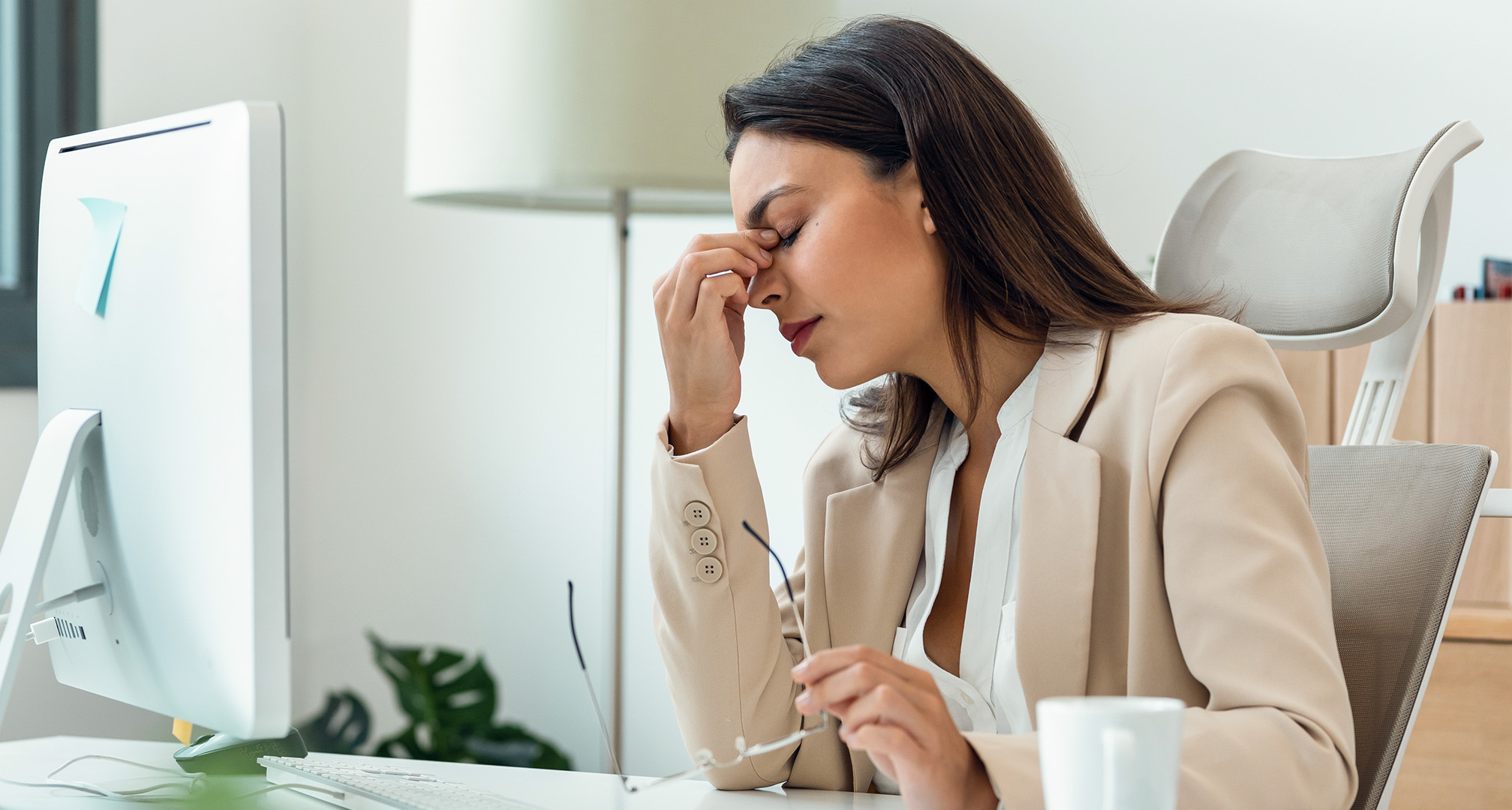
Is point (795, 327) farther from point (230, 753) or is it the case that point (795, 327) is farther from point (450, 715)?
point (450, 715)

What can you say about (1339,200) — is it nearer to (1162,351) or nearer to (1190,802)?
(1162,351)

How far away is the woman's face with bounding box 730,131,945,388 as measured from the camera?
108 centimetres

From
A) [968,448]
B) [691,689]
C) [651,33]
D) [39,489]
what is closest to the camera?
[39,489]

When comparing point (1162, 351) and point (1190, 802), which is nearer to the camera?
point (1190, 802)

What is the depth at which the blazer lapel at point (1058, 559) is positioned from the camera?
93cm

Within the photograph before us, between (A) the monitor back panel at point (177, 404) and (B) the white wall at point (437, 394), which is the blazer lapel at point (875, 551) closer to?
(A) the monitor back panel at point (177, 404)

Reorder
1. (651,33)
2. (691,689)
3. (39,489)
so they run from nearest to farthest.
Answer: (39,489)
(691,689)
(651,33)

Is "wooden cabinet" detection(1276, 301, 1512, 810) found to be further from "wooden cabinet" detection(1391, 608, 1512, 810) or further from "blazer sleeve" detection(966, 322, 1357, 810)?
"blazer sleeve" detection(966, 322, 1357, 810)

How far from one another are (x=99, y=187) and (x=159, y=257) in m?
0.13

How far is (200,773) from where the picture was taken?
91cm

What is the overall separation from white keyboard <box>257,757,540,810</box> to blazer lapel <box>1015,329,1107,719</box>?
1.32ft

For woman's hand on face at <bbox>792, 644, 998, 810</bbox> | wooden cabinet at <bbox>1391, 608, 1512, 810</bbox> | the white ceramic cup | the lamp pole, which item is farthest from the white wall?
the white ceramic cup

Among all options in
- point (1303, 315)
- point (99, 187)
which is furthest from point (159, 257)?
point (1303, 315)

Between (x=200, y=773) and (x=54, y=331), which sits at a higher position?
(x=54, y=331)
